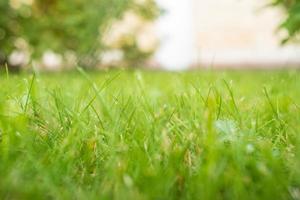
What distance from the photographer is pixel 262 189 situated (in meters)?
0.71

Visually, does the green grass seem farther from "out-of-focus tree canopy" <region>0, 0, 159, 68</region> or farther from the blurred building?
the blurred building

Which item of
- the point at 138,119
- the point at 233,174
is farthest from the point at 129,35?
the point at 233,174

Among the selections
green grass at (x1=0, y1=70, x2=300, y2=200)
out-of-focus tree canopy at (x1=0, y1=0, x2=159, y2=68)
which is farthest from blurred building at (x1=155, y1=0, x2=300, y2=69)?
green grass at (x1=0, y1=70, x2=300, y2=200)

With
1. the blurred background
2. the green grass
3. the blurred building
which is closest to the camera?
the green grass

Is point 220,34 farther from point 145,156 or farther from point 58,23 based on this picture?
point 145,156

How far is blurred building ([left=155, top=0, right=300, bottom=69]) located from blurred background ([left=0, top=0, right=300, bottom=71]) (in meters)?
0.02

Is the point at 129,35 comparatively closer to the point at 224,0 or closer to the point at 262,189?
the point at 224,0

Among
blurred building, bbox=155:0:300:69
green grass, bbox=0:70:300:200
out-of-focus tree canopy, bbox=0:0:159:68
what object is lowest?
blurred building, bbox=155:0:300:69

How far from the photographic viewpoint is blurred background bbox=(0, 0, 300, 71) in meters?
4.85

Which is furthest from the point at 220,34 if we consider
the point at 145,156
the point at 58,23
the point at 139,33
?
the point at 145,156

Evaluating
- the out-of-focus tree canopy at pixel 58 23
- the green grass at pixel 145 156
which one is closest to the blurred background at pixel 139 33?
the out-of-focus tree canopy at pixel 58 23

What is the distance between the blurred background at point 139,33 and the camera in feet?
15.9

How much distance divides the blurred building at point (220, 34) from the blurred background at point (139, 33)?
0.02m

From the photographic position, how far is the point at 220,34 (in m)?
8.63
